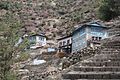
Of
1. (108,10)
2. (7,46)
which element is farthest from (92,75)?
(108,10)

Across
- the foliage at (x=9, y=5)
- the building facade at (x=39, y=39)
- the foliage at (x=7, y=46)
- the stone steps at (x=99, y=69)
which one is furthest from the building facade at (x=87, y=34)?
the foliage at (x=9, y=5)

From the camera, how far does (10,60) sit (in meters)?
15.6

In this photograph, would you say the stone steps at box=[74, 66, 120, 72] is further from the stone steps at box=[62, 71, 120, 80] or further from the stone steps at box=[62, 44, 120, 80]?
the stone steps at box=[62, 71, 120, 80]

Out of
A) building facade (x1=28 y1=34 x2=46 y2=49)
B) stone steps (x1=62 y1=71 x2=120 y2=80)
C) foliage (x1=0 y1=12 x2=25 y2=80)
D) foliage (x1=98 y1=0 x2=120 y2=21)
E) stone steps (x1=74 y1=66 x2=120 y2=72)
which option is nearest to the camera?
stone steps (x1=62 y1=71 x2=120 y2=80)

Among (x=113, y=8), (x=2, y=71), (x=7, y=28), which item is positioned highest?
(x=113, y=8)

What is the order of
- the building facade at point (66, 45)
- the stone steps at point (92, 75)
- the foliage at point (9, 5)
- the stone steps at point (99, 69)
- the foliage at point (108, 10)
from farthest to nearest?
the foliage at point (9, 5) → the building facade at point (66, 45) → the foliage at point (108, 10) → the stone steps at point (99, 69) → the stone steps at point (92, 75)

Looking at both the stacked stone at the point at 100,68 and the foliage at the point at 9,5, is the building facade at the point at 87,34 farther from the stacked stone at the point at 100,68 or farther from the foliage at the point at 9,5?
the foliage at the point at 9,5

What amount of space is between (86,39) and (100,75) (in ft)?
132

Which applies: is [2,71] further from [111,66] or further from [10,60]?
[111,66]

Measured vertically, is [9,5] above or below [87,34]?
above

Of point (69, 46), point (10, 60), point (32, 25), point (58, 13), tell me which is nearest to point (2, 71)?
point (10, 60)

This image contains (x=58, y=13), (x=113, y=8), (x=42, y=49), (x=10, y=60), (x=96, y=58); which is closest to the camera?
(x=96, y=58)

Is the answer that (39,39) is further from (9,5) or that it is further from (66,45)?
(9,5)

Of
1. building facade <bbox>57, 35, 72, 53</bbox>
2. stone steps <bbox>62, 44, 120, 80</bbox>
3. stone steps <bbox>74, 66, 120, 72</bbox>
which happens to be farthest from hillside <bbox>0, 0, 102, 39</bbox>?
stone steps <bbox>74, 66, 120, 72</bbox>
